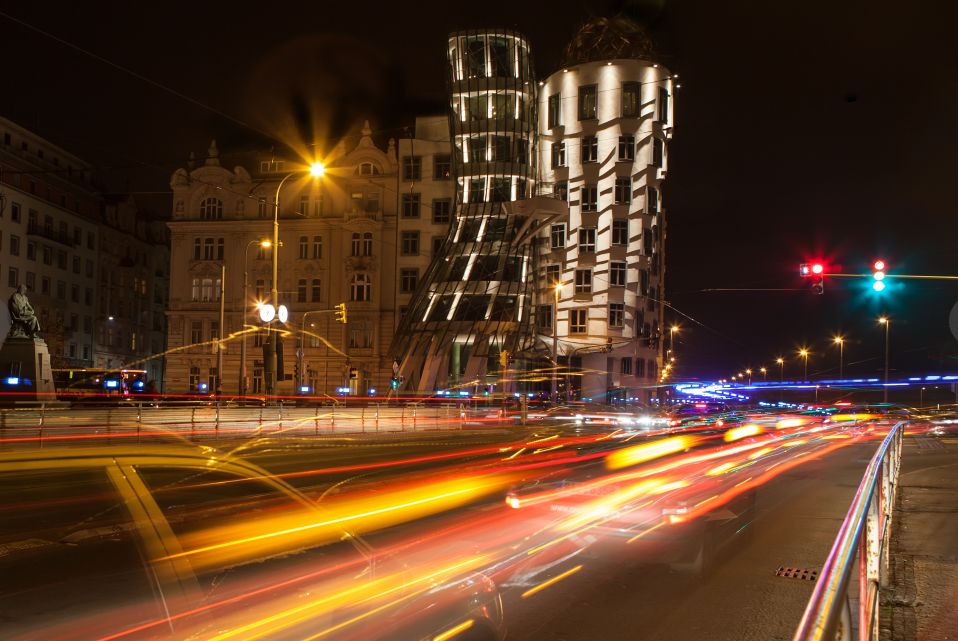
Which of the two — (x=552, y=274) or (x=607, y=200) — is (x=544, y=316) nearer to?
(x=552, y=274)

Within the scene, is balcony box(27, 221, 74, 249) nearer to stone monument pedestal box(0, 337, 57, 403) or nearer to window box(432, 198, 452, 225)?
window box(432, 198, 452, 225)

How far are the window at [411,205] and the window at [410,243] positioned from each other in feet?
4.67

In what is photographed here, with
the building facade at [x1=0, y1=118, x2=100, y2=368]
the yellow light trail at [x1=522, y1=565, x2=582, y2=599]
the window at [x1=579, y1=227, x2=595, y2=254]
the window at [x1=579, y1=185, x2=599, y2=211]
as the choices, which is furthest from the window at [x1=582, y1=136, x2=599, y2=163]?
the yellow light trail at [x1=522, y1=565, x2=582, y2=599]

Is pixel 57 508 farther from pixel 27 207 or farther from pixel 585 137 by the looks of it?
pixel 27 207

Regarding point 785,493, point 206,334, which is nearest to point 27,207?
point 206,334

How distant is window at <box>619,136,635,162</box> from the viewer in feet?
195

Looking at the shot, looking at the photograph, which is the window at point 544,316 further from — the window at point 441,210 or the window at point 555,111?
the window at point 555,111

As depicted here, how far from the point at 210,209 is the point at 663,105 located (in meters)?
37.5

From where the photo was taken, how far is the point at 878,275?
21.8 m

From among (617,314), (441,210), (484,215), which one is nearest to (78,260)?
(441,210)

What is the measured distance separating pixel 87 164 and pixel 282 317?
60.3 m

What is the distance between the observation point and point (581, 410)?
4416 centimetres

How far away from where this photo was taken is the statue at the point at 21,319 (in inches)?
1189

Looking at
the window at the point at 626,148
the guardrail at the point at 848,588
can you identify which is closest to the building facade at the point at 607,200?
the window at the point at 626,148
